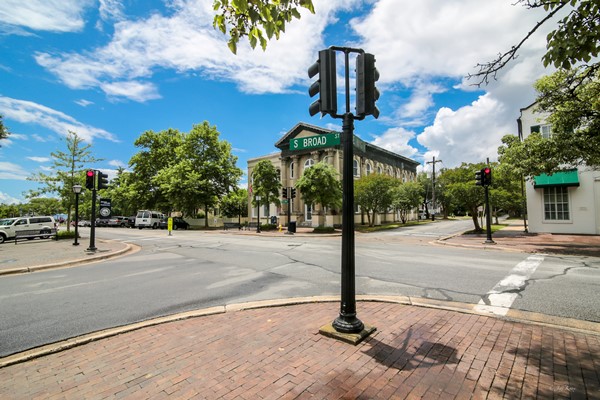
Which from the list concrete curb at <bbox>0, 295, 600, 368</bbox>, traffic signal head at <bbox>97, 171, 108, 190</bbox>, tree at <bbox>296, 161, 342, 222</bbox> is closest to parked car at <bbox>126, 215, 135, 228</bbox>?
tree at <bbox>296, 161, 342, 222</bbox>

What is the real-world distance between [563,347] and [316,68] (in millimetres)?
4880

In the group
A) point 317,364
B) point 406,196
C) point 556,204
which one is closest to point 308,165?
point 406,196

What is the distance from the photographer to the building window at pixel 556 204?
20.9m

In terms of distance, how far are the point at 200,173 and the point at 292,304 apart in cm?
3850

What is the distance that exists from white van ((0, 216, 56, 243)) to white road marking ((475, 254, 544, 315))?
29.2 m

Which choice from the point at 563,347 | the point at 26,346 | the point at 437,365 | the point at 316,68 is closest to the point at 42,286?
the point at 26,346

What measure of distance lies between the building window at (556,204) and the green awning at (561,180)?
23.7 inches

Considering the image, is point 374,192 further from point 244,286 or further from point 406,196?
point 244,286

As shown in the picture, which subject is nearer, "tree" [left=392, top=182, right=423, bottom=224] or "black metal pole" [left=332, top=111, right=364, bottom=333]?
"black metal pole" [left=332, top=111, right=364, bottom=333]

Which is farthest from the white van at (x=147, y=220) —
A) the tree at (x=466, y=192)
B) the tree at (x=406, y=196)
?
the tree at (x=466, y=192)

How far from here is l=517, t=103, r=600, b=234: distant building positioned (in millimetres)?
19953

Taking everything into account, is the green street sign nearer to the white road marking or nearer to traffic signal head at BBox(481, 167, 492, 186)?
the white road marking

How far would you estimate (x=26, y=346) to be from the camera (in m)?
4.16

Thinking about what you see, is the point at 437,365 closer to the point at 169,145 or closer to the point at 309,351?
the point at 309,351
